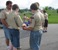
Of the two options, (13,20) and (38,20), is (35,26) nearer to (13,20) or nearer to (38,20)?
(38,20)

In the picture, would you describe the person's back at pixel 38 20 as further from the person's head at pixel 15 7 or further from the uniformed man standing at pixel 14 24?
the person's head at pixel 15 7

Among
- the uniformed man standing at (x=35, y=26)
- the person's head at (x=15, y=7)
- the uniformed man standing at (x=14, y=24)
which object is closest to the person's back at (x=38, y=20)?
the uniformed man standing at (x=35, y=26)

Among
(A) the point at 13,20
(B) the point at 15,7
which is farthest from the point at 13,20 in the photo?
(B) the point at 15,7

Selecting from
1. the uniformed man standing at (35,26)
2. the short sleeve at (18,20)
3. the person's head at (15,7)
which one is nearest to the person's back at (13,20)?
the short sleeve at (18,20)

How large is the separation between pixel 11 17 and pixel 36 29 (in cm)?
144

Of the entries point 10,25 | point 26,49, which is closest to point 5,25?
point 10,25

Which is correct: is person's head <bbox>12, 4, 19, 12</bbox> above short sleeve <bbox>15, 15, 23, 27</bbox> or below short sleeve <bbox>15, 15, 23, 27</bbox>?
above

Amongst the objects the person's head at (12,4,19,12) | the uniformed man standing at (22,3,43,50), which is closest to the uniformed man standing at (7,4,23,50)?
the person's head at (12,4,19,12)

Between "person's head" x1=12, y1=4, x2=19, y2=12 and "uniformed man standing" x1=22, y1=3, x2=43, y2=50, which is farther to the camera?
"person's head" x1=12, y1=4, x2=19, y2=12

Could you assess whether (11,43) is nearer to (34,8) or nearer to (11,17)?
(11,17)

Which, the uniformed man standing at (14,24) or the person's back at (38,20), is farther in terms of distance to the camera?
the uniformed man standing at (14,24)

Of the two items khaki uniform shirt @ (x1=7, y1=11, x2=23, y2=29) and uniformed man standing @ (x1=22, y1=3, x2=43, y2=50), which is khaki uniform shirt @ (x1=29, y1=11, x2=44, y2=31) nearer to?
uniformed man standing @ (x1=22, y1=3, x2=43, y2=50)

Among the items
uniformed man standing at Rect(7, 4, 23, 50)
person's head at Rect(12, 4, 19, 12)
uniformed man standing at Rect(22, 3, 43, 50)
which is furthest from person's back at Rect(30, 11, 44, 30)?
person's head at Rect(12, 4, 19, 12)

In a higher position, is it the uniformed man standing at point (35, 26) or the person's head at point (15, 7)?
the person's head at point (15, 7)
